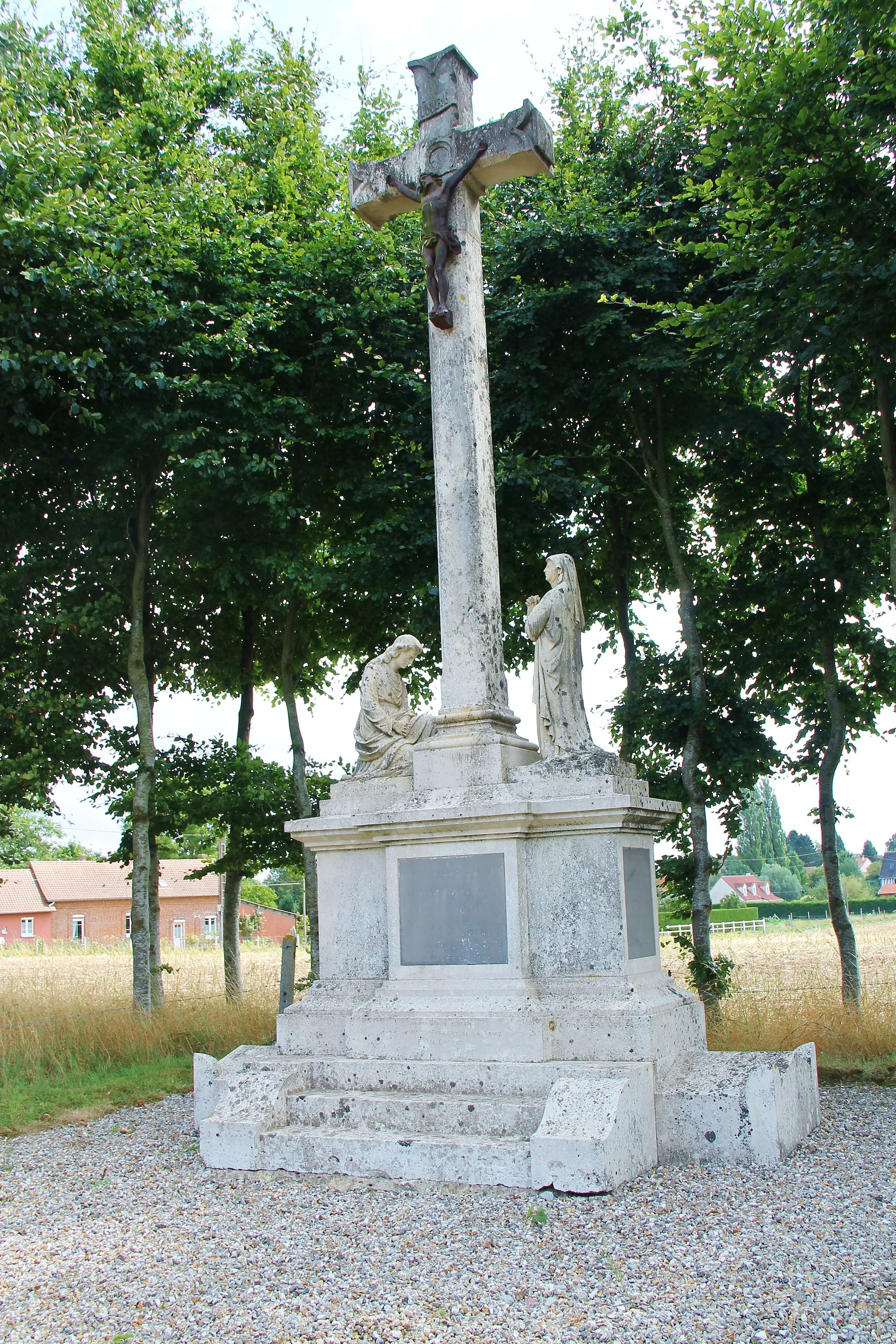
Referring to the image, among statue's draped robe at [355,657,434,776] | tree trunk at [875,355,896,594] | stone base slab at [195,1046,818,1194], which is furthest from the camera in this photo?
tree trunk at [875,355,896,594]

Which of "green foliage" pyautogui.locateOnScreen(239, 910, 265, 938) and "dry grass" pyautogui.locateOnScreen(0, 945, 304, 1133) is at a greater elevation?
"dry grass" pyautogui.locateOnScreen(0, 945, 304, 1133)

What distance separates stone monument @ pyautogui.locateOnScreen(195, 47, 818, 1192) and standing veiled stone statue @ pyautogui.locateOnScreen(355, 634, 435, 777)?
0.02 m

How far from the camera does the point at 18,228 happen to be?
12.0 metres

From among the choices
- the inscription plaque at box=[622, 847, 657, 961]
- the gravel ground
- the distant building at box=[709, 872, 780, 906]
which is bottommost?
the distant building at box=[709, 872, 780, 906]

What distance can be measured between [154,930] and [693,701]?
7.71 meters

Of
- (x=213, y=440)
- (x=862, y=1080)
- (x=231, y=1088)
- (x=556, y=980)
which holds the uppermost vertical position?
(x=213, y=440)

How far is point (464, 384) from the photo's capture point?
7.91m

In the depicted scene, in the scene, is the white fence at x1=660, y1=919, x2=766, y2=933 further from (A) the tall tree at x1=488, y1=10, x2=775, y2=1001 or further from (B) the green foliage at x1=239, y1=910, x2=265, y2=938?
(A) the tall tree at x1=488, y1=10, x2=775, y2=1001

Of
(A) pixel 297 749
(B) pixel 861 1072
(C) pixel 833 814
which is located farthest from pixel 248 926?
(B) pixel 861 1072

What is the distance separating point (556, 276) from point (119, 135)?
5807mm

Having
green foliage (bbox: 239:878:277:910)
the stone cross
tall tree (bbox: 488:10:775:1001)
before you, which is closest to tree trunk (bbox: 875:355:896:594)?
tall tree (bbox: 488:10:775:1001)

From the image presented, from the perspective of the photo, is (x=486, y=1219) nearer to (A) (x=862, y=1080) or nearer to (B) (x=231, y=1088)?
(B) (x=231, y=1088)

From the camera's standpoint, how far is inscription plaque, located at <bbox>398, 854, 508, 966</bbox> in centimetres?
691

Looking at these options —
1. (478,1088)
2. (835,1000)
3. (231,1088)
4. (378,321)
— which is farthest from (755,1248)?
(378,321)
